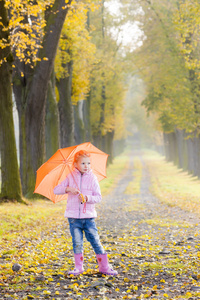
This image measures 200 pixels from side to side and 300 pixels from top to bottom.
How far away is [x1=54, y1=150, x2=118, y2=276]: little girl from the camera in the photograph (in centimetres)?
643

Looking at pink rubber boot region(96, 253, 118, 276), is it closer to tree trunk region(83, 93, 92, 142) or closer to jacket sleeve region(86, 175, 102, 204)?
jacket sleeve region(86, 175, 102, 204)

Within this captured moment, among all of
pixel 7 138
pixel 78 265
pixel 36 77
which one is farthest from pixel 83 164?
pixel 36 77

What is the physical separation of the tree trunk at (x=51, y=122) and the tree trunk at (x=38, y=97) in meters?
1.52

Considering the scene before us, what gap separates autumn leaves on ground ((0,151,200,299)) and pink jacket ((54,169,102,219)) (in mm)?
986

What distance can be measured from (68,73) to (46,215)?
31.1 ft

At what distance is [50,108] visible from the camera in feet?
60.4

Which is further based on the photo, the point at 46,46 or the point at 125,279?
the point at 46,46

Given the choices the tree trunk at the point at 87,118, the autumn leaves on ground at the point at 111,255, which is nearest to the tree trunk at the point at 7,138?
the autumn leaves on ground at the point at 111,255

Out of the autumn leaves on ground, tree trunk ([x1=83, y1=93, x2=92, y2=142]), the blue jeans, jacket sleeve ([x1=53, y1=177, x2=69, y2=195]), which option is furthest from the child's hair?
tree trunk ([x1=83, y1=93, x2=92, y2=142])

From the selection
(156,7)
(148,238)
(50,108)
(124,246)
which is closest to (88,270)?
(124,246)

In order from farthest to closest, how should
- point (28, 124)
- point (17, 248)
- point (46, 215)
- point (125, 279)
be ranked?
point (28, 124)
point (46, 215)
point (17, 248)
point (125, 279)

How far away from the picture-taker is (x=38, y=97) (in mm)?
15516

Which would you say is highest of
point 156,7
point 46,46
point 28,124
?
point 156,7

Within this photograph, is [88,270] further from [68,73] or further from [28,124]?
[68,73]
